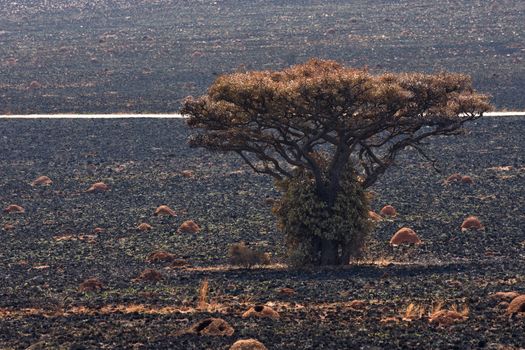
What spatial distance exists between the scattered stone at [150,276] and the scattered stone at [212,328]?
4.91 meters

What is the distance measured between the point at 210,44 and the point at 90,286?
49480mm

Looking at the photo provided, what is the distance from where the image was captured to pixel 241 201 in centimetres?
3172

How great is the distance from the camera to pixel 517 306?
56.9ft

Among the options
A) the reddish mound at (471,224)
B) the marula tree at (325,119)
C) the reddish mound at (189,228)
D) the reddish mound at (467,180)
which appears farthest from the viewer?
the reddish mound at (467,180)

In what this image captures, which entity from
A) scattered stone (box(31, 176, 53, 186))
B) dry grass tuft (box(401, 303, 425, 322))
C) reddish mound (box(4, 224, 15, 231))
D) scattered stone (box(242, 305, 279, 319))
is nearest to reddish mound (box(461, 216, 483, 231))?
dry grass tuft (box(401, 303, 425, 322))

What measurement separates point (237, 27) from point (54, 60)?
1405cm

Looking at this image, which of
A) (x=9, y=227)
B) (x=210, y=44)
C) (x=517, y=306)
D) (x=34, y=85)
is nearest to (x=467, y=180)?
(x=9, y=227)

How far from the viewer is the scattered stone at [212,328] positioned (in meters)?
16.5

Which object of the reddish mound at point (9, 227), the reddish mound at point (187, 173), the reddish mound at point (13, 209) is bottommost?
the reddish mound at point (187, 173)

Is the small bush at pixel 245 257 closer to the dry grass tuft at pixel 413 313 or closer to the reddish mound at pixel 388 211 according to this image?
the dry grass tuft at pixel 413 313

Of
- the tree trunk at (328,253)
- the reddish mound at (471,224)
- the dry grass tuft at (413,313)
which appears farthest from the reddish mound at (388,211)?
the dry grass tuft at (413,313)

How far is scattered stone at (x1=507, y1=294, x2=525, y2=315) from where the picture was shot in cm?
1727

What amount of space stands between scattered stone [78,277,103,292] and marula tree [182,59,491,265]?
3308mm

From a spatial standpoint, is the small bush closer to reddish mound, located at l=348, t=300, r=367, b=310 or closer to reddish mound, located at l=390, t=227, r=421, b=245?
reddish mound, located at l=390, t=227, r=421, b=245
